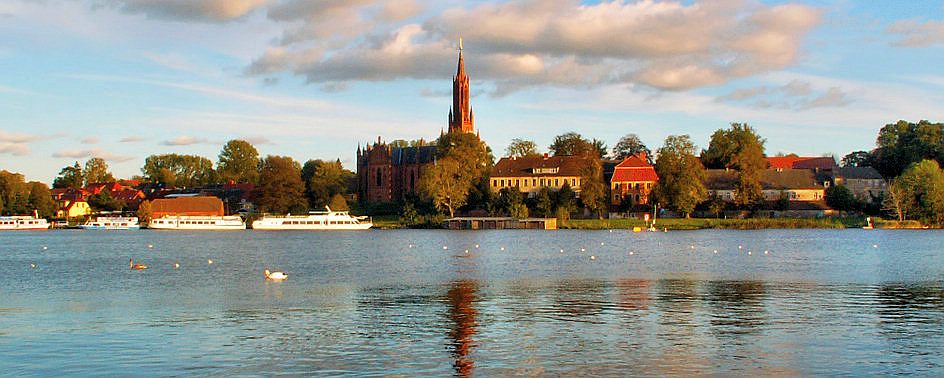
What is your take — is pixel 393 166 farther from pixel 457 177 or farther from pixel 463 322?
pixel 463 322

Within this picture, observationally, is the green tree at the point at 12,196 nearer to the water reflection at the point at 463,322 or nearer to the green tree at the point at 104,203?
the green tree at the point at 104,203

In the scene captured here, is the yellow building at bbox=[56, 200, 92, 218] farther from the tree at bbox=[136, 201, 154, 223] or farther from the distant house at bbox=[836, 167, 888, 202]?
the distant house at bbox=[836, 167, 888, 202]

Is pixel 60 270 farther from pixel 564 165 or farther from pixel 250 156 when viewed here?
pixel 250 156

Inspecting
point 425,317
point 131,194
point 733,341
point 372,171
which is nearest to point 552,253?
point 425,317

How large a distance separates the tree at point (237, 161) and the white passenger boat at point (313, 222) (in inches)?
2308

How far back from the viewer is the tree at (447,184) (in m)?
122

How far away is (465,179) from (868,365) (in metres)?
105

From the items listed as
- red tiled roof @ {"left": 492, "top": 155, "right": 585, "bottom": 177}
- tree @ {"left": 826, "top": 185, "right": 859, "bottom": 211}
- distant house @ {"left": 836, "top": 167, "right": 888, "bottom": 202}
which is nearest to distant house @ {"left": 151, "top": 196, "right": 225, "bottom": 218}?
red tiled roof @ {"left": 492, "top": 155, "right": 585, "bottom": 177}

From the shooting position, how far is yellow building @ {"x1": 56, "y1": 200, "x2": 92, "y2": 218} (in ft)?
536

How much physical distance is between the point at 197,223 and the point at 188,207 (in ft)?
46.7

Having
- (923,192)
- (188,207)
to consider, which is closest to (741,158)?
(923,192)

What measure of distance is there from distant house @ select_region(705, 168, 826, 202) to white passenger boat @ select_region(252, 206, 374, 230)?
162 ft

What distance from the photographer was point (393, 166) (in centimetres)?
16088

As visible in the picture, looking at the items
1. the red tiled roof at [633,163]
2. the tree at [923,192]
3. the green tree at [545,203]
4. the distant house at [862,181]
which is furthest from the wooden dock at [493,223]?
the distant house at [862,181]
